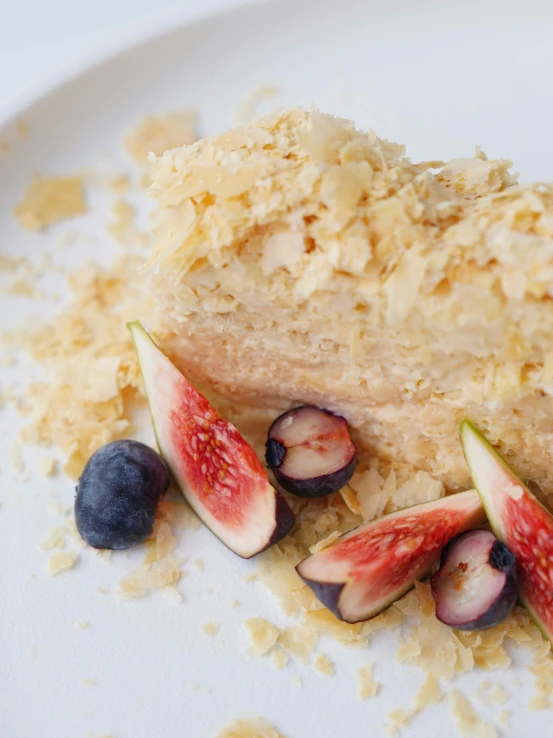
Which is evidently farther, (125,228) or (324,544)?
(125,228)

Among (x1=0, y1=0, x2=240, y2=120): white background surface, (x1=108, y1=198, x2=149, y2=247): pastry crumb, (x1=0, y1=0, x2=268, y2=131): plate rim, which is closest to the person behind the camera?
(x1=108, y1=198, x2=149, y2=247): pastry crumb

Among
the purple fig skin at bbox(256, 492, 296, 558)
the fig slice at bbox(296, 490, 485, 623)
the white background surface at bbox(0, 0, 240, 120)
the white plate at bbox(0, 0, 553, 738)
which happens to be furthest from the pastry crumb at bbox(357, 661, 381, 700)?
the white background surface at bbox(0, 0, 240, 120)

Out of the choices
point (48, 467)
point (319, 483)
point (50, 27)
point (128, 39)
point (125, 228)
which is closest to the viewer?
point (319, 483)

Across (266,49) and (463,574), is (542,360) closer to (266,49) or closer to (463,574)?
(463,574)

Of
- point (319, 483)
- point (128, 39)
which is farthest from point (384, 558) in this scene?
point (128, 39)

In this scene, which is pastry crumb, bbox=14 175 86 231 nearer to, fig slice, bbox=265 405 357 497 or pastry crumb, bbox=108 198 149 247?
pastry crumb, bbox=108 198 149 247

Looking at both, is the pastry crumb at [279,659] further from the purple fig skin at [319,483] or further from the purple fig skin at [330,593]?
the purple fig skin at [319,483]

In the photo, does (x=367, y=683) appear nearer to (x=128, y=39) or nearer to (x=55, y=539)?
(x=55, y=539)

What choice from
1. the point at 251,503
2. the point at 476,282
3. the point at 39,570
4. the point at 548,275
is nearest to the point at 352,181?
the point at 476,282
